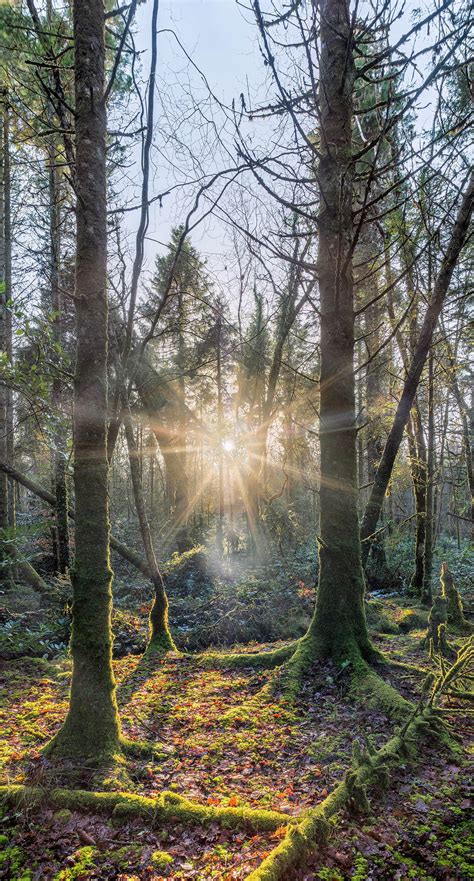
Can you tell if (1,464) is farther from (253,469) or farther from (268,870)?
(253,469)

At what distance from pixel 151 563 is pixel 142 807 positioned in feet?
12.2

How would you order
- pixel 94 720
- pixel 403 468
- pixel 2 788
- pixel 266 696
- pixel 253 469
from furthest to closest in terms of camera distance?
pixel 253 469
pixel 403 468
pixel 266 696
pixel 94 720
pixel 2 788

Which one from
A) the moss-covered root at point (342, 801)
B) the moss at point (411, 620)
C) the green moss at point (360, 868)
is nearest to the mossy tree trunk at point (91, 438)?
the moss-covered root at point (342, 801)

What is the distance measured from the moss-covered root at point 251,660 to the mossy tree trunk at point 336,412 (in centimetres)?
51

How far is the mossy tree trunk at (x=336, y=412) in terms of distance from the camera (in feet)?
15.7

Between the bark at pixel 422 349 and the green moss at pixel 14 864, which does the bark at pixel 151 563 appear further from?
the green moss at pixel 14 864

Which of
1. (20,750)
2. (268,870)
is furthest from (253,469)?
(268,870)

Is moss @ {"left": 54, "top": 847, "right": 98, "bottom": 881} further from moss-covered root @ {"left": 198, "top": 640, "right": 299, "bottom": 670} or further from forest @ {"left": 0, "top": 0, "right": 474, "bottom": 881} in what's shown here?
moss-covered root @ {"left": 198, "top": 640, "right": 299, "bottom": 670}

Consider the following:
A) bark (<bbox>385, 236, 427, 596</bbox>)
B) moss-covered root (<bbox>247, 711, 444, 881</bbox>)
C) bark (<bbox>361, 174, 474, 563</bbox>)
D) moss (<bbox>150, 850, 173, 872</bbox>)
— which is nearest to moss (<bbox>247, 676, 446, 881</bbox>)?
moss-covered root (<bbox>247, 711, 444, 881</bbox>)

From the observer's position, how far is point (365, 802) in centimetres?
254

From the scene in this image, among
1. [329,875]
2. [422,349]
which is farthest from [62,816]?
[422,349]

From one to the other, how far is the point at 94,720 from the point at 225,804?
1.09m

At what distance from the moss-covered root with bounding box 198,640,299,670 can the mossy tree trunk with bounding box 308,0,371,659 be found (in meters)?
0.51

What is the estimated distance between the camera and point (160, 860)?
89.1 inches
